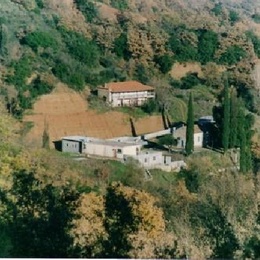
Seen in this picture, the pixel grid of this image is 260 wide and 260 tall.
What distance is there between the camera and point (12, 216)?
4742 mm

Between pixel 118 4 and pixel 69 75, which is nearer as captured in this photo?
pixel 69 75

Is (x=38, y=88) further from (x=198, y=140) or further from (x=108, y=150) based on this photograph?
(x=198, y=140)

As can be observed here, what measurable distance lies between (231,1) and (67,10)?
46.4 inches

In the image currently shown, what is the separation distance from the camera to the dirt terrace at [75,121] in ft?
15.8

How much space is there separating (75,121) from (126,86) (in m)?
0.37

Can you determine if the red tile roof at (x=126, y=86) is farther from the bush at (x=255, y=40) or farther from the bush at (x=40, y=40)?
the bush at (x=255, y=40)

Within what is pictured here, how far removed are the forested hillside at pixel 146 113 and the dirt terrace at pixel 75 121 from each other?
56 mm

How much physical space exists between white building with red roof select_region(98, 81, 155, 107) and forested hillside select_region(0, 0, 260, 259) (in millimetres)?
43

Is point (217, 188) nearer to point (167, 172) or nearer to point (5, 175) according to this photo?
point (167, 172)

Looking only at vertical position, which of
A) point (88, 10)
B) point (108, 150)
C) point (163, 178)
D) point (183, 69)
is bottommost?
point (163, 178)

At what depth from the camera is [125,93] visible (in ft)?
16.3

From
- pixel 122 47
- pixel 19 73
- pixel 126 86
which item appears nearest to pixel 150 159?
pixel 126 86

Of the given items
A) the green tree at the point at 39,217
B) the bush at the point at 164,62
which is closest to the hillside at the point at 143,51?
the bush at the point at 164,62


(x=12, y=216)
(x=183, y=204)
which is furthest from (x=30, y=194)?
(x=183, y=204)
